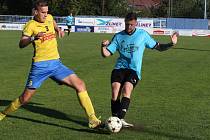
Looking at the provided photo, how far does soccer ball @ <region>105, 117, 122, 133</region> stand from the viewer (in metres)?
7.98

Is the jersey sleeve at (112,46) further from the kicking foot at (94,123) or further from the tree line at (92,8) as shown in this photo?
the tree line at (92,8)

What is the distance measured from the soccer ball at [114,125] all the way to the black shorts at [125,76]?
2.69 feet

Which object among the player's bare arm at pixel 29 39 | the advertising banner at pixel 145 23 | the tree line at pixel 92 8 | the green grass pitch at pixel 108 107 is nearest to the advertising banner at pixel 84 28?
the advertising banner at pixel 145 23

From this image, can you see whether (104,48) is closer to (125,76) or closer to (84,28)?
(125,76)

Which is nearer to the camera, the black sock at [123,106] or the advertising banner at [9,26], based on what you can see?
the black sock at [123,106]

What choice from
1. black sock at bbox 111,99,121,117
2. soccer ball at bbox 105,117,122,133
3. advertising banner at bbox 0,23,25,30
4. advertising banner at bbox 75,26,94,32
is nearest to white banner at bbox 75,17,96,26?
advertising banner at bbox 75,26,94,32

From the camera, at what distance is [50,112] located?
9.97 metres

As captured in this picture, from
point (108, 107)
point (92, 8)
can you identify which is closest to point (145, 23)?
point (92, 8)

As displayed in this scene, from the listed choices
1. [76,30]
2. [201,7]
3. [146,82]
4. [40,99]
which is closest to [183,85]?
[146,82]

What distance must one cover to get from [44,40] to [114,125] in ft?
5.94

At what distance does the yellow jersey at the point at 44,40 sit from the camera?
8.33 meters

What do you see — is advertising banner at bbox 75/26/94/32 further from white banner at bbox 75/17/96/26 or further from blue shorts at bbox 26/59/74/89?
blue shorts at bbox 26/59/74/89

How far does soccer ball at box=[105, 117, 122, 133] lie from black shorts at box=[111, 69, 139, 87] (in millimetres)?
820

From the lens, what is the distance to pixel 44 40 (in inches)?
331
